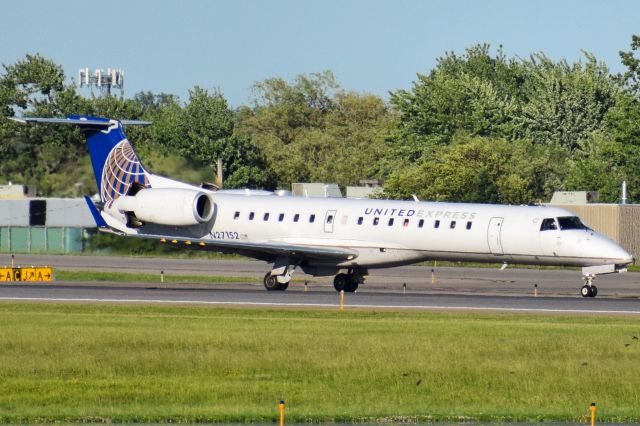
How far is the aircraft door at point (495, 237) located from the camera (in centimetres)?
4478

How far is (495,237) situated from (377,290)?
7.52 metres

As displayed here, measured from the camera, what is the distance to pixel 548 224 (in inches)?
1753

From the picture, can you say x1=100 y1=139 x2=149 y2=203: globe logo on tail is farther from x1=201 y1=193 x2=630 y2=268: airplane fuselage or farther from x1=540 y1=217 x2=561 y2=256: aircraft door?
x1=540 y1=217 x2=561 y2=256: aircraft door

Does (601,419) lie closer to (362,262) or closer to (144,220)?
(362,262)

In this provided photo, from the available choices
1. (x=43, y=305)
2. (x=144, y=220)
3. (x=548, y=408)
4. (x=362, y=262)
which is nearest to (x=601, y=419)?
(x=548, y=408)

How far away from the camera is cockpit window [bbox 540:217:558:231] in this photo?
44.4m

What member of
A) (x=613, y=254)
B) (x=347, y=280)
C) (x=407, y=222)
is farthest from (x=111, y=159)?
(x=613, y=254)

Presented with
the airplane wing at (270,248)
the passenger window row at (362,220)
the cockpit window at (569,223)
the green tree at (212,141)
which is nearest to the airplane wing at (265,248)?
the airplane wing at (270,248)

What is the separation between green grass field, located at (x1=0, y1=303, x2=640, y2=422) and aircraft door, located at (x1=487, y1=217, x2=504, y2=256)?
26.8 ft

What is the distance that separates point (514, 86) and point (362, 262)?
101042 mm

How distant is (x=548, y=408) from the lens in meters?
23.6

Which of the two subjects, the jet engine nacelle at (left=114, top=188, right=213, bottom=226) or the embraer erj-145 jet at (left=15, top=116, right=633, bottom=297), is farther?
the jet engine nacelle at (left=114, top=188, right=213, bottom=226)

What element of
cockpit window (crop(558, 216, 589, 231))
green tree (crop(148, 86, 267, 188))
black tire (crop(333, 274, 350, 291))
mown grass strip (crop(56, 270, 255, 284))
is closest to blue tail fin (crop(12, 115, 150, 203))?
mown grass strip (crop(56, 270, 255, 284))

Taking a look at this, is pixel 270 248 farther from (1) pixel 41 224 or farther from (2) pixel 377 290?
(1) pixel 41 224
